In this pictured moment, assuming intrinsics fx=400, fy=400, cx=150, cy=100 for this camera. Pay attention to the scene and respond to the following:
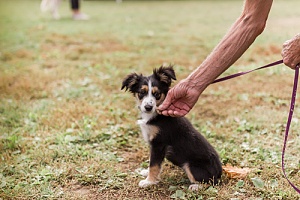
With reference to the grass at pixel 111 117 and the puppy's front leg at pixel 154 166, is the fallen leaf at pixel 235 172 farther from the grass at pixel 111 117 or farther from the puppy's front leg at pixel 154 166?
the puppy's front leg at pixel 154 166

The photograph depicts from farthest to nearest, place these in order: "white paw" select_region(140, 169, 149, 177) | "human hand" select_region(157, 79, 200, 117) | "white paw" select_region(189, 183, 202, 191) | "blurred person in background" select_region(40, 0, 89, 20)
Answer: "blurred person in background" select_region(40, 0, 89, 20) < "white paw" select_region(140, 169, 149, 177) < "white paw" select_region(189, 183, 202, 191) < "human hand" select_region(157, 79, 200, 117)

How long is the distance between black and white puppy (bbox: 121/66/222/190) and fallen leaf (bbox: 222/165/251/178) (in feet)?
0.43

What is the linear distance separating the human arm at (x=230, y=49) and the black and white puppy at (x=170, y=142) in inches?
10.6

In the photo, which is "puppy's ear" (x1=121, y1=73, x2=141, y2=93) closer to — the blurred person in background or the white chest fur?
the white chest fur

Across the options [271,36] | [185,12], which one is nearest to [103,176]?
[271,36]

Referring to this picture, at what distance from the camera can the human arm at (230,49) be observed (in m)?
3.03

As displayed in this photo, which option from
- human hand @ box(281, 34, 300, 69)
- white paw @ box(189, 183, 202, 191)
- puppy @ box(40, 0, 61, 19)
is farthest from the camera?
puppy @ box(40, 0, 61, 19)

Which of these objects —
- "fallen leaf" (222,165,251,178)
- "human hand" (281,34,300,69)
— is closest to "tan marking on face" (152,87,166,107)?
"fallen leaf" (222,165,251,178)

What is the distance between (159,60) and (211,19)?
22.1 ft

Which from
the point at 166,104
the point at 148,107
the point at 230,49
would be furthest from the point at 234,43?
the point at 148,107

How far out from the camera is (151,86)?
3.48 m

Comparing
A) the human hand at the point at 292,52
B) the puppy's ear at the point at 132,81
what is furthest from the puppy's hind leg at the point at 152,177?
the human hand at the point at 292,52

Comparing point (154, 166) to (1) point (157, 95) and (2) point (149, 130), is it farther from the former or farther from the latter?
(1) point (157, 95)

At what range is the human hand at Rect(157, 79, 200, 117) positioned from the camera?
3.17 m
